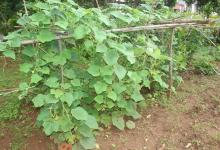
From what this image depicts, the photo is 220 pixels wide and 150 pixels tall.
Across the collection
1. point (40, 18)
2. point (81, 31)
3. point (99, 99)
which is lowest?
point (99, 99)

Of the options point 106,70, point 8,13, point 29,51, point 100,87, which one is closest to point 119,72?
point 106,70

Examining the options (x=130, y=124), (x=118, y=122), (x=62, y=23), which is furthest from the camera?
(x=130, y=124)

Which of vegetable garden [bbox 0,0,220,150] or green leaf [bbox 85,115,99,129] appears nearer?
vegetable garden [bbox 0,0,220,150]

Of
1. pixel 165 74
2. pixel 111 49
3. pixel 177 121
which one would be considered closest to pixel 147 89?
pixel 165 74

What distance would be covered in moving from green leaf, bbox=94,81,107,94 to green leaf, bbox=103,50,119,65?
242 millimetres

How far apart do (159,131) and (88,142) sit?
3.00ft

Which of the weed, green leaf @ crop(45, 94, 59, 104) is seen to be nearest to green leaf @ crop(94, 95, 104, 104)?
green leaf @ crop(45, 94, 59, 104)

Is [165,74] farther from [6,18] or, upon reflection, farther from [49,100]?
[6,18]

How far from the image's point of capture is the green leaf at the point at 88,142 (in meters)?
3.68

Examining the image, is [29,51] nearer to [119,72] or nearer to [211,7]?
[119,72]

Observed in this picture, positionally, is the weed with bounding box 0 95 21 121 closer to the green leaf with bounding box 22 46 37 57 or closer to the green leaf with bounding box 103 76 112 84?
the green leaf with bounding box 22 46 37 57

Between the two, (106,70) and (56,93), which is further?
(106,70)

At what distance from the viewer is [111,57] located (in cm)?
363

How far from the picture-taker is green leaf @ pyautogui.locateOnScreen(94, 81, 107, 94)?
3668mm
